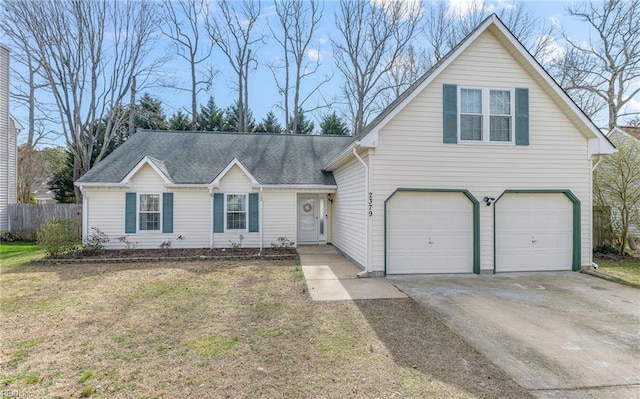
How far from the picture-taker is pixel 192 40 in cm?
2381

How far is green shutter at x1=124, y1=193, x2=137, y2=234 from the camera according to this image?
12.1m

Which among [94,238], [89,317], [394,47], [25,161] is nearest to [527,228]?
[89,317]

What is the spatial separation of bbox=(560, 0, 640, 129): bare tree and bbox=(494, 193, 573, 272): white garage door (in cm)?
1594

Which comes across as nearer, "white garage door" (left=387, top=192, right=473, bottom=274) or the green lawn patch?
"white garage door" (left=387, top=192, right=473, bottom=274)

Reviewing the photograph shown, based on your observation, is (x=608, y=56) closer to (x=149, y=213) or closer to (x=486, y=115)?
(x=486, y=115)

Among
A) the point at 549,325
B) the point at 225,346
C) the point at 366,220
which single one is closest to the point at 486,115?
the point at 366,220

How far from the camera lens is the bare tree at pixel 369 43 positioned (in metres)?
22.8

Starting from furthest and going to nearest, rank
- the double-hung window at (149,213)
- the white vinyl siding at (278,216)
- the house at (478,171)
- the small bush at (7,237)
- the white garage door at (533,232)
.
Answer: the small bush at (7,237), the white vinyl siding at (278,216), the double-hung window at (149,213), the white garage door at (533,232), the house at (478,171)

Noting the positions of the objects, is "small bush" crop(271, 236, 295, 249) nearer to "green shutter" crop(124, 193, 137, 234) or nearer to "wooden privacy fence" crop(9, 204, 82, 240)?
"green shutter" crop(124, 193, 137, 234)

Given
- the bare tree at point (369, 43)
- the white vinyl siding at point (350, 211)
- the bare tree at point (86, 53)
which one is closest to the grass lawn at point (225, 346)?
the white vinyl siding at point (350, 211)

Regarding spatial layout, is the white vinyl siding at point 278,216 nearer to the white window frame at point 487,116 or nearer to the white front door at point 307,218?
the white front door at point 307,218

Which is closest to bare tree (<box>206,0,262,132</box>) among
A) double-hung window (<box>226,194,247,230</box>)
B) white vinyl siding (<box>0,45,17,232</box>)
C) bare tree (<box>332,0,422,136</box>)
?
bare tree (<box>332,0,422,136</box>)

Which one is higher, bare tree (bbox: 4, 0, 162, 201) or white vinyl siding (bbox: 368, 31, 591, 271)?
bare tree (bbox: 4, 0, 162, 201)

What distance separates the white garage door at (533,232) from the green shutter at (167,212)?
1134cm
